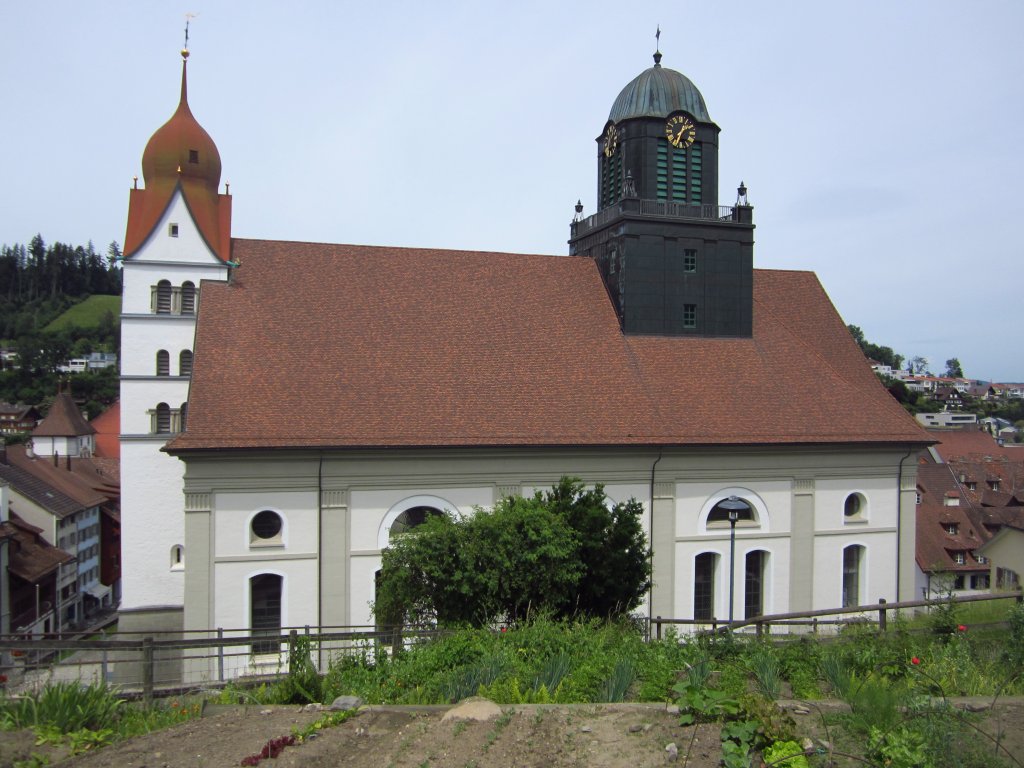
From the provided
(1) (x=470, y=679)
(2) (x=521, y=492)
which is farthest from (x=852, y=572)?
(1) (x=470, y=679)

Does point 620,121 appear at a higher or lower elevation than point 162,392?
higher

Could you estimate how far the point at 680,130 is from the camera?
27.6 meters

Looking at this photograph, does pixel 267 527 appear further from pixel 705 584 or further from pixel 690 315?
pixel 690 315

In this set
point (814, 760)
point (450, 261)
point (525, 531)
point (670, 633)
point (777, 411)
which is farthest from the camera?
point (450, 261)

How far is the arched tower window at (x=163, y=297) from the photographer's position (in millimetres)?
27234

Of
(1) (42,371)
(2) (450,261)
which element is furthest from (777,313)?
(1) (42,371)

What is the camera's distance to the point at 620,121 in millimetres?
28016

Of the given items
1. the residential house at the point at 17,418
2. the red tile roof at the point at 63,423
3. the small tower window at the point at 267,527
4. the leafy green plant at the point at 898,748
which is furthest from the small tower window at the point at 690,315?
the residential house at the point at 17,418

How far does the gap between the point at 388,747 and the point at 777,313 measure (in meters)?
22.7

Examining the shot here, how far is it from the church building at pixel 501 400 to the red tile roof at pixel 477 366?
0.07 m

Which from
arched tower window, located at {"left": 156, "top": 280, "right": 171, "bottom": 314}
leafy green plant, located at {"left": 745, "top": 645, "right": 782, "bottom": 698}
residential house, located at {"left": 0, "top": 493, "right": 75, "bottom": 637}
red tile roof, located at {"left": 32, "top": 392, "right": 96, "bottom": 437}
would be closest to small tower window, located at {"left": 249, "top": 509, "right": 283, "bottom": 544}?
arched tower window, located at {"left": 156, "top": 280, "right": 171, "bottom": 314}

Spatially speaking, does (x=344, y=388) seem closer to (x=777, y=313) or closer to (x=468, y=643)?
(x=468, y=643)

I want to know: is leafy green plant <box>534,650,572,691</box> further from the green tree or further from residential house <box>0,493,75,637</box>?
residential house <box>0,493,75,637</box>

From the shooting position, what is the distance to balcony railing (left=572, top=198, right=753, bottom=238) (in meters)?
26.5
